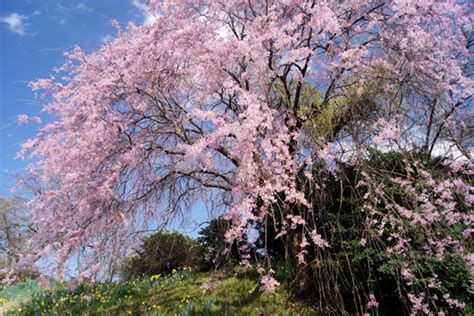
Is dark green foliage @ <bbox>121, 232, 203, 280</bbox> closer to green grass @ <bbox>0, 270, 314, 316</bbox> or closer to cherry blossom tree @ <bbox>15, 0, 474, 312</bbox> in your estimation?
green grass @ <bbox>0, 270, 314, 316</bbox>

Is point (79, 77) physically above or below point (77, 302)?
above

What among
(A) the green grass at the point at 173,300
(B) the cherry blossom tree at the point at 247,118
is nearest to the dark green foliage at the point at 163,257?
(A) the green grass at the point at 173,300

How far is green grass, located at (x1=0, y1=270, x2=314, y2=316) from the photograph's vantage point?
615cm

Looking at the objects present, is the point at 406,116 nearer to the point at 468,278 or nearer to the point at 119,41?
the point at 468,278

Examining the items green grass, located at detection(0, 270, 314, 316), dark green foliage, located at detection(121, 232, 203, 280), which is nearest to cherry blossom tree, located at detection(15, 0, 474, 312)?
green grass, located at detection(0, 270, 314, 316)

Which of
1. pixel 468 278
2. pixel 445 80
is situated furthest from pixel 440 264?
pixel 445 80

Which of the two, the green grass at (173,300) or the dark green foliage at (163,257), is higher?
the dark green foliage at (163,257)

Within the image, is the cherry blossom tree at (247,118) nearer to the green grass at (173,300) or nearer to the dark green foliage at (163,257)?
the green grass at (173,300)

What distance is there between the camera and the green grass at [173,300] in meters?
6.15

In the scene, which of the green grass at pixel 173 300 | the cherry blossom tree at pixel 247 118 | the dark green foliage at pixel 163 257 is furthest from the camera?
the dark green foliage at pixel 163 257

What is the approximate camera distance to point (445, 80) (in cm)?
579

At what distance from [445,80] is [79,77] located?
520 cm

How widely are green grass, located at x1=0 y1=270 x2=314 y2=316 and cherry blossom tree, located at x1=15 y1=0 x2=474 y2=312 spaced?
2.45 ft

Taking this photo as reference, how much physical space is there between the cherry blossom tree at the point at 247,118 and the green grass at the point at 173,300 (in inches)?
29.4
